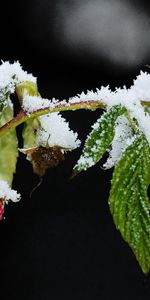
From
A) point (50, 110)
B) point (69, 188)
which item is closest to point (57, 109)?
point (50, 110)

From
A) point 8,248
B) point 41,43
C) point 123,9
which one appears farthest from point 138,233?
point 8,248

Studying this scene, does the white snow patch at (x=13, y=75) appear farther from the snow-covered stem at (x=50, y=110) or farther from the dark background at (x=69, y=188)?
the dark background at (x=69, y=188)

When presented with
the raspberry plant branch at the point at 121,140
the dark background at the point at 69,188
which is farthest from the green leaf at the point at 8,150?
the dark background at the point at 69,188

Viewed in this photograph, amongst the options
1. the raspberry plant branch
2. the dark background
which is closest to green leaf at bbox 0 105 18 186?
the raspberry plant branch

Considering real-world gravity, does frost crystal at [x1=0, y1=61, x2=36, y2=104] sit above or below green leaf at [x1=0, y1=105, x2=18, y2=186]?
above

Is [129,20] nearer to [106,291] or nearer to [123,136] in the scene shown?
[106,291]

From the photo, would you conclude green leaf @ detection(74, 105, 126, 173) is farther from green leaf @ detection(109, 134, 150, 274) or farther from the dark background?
the dark background
